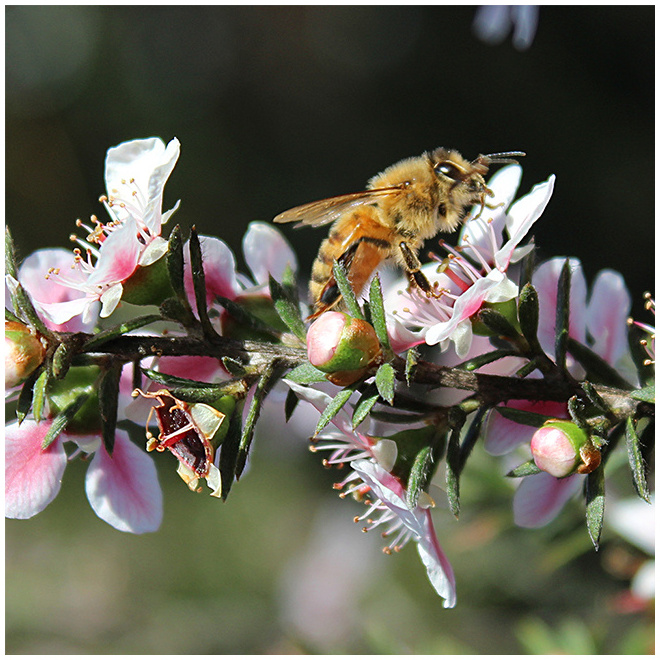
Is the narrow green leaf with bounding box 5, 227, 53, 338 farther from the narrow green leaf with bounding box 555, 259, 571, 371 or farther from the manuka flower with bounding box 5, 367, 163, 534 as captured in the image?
the narrow green leaf with bounding box 555, 259, 571, 371

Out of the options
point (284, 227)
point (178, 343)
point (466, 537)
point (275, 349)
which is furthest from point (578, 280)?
point (284, 227)

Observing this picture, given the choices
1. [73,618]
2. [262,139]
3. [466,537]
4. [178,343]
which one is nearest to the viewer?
[178,343]

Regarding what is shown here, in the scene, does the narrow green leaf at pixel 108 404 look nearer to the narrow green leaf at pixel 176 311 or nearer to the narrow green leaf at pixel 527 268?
the narrow green leaf at pixel 176 311

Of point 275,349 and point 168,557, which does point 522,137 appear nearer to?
point 168,557

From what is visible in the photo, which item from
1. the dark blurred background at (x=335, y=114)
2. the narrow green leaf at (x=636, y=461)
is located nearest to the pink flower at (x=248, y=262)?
the narrow green leaf at (x=636, y=461)

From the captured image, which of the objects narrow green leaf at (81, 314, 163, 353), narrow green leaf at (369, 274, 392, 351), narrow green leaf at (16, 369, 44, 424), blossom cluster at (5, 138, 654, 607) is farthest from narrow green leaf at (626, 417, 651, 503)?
narrow green leaf at (16, 369, 44, 424)

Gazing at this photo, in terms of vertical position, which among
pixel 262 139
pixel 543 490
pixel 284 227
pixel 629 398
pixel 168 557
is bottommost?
pixel 168 557

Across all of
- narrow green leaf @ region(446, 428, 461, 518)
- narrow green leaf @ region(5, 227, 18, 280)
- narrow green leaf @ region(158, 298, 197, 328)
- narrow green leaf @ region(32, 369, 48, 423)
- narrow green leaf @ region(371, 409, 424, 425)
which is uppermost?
narrow green leaf @ region(5, 227, 18, 280)
